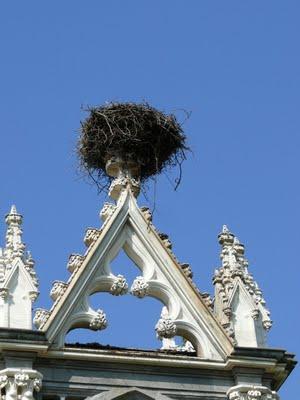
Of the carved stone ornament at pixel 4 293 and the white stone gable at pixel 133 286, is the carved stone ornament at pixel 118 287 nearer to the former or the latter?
the white stone gable at pixel 133 286

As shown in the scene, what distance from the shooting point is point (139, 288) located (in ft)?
74.4

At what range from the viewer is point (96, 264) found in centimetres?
2270

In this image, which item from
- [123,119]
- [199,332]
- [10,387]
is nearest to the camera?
[10,387]

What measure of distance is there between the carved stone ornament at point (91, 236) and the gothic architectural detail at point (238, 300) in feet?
5.17

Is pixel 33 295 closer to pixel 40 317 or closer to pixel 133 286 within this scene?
pixel 40 317

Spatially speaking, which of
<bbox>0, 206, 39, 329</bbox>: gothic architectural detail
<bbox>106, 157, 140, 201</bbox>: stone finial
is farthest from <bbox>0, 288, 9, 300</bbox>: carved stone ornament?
<bbox>106, 157, 140, 201</bbox>: stone finial

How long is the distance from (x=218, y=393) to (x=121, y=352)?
49.5 inches

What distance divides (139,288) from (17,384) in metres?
2.29

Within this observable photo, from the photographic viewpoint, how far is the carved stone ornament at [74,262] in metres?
22.6

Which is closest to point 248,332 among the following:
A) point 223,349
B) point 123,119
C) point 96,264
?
point 223,349

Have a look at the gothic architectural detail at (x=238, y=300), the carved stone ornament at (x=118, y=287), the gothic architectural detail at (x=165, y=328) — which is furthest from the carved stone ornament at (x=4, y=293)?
the gothic architectural detail at (x=238, y=300)

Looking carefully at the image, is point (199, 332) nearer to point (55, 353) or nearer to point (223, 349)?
point (223, 349)

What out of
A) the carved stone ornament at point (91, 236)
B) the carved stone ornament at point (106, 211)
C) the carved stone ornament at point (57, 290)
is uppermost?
the carved stone ornament at point (106, 211)

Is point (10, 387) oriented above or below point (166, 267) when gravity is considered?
below
